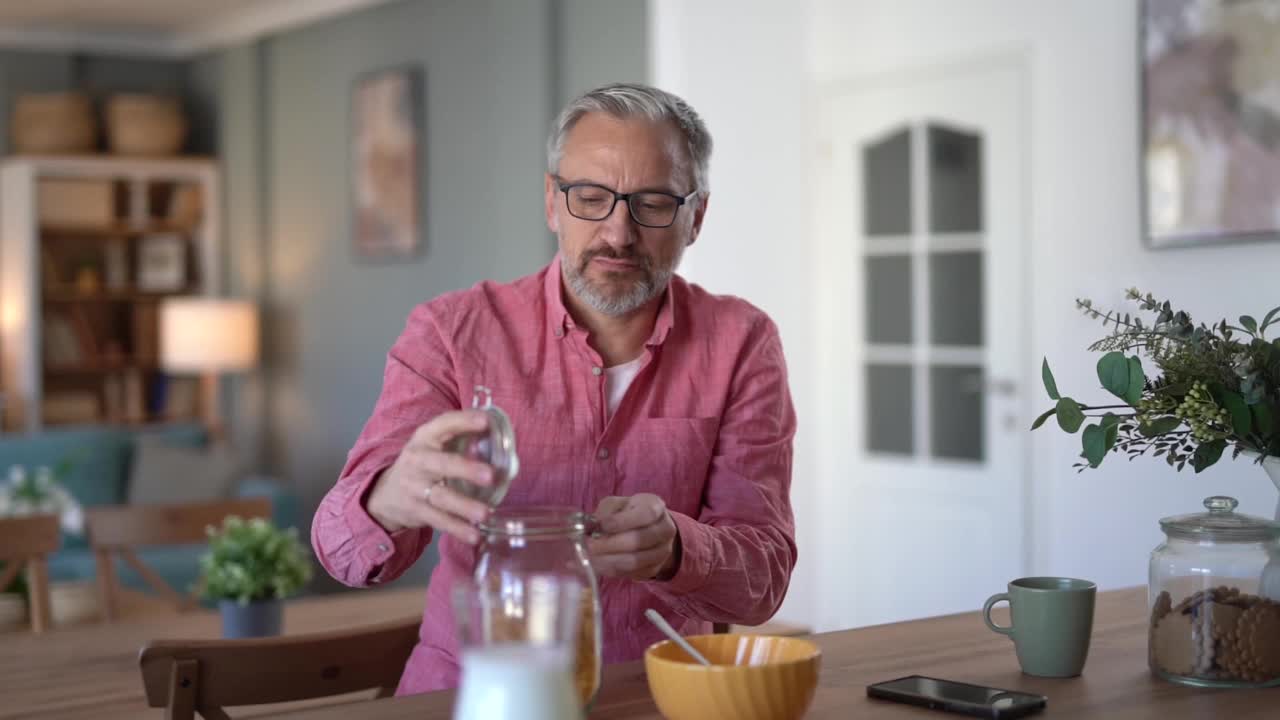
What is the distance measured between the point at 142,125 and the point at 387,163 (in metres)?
1.76

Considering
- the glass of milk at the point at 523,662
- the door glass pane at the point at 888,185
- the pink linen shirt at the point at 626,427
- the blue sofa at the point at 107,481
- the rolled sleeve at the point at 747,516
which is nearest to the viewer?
the glass of milk at the point at 523,662

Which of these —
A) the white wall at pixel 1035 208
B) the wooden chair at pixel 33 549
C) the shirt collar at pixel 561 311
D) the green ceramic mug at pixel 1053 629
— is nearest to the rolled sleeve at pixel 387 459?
the shirt collar at pixel 561 311

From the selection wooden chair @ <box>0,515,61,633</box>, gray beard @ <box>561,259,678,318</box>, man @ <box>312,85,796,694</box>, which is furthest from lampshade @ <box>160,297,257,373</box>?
gray beard @ <box>561,259,678,318</box>

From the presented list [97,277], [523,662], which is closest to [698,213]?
Result: [523,662]

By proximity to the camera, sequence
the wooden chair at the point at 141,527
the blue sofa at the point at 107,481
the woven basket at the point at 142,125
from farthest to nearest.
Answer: the woven basket at the point at 142,125 → the blue sofa at the point at 107,481 → the wooden chair at the point at 141,527

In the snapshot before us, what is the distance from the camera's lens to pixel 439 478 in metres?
1.31

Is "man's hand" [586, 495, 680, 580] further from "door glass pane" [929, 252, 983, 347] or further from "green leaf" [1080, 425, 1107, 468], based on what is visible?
"door glass pane" [929, 252, 983, 347]

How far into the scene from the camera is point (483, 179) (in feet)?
18.9

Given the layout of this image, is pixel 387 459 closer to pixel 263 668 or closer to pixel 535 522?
pixel 263 668

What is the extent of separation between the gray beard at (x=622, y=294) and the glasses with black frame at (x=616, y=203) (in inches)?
3.1

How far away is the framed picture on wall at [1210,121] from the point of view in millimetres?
3549

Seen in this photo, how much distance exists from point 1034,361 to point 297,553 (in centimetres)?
A: 260

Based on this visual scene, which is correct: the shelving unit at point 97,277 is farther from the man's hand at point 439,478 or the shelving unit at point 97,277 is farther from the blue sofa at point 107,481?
the man's hand at point 439,478

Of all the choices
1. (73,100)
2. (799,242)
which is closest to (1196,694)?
(799,242)
